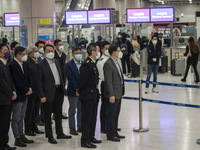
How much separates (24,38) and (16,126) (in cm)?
1220

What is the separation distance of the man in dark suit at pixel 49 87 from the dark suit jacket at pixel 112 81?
0.82 meters

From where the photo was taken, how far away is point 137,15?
2112 cm

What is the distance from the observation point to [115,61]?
24.4 ft

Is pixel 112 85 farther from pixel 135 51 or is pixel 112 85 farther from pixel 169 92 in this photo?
pixel 135 51

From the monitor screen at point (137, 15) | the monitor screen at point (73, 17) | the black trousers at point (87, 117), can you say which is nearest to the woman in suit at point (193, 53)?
the monitor screen at point (137, 15)

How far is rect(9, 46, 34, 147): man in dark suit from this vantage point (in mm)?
7164

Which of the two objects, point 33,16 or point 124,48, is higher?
point 33,16

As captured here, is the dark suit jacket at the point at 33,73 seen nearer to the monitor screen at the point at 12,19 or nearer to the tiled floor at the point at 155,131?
the tiled floor at the point at 155,131

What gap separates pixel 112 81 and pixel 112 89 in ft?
0.57

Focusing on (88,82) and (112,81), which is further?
(112,81)

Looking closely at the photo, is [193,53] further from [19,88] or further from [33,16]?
[19,88]

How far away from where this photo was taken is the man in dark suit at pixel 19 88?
282 inches

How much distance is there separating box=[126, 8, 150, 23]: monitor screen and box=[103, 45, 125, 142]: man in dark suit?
45.3 ft

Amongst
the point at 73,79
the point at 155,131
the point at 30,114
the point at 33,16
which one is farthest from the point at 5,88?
the point at 33,16
